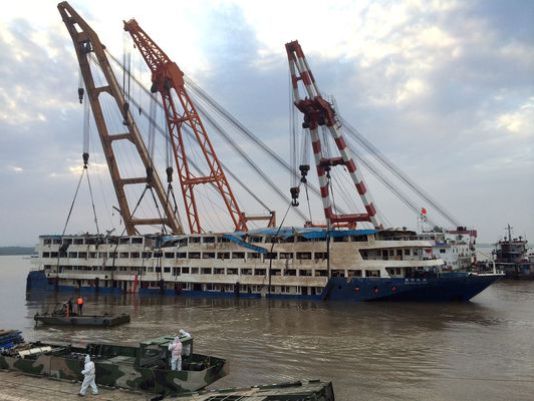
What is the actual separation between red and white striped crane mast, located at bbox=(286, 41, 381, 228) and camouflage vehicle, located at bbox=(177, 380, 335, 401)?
1322 inches

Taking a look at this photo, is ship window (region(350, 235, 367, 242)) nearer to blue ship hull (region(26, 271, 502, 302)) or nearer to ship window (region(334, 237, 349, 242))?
ship window (region(334, 237, 349, 242))

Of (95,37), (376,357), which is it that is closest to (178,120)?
(95,37)

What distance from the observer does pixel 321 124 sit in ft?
153

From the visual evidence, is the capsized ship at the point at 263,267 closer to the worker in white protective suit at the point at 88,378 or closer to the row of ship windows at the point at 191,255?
the row of ship windows at the point at 191,255

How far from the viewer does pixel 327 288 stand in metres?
36.0

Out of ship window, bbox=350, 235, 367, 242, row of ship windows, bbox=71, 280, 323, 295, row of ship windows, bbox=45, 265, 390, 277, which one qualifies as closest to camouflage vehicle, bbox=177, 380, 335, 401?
row of ship windows, bbox=45, 265, 390, 277

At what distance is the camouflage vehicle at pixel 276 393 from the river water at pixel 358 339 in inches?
116

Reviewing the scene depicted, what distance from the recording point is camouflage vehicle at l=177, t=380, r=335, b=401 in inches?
398

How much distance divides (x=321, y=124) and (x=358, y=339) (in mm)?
29904

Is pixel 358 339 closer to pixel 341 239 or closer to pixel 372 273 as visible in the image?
pixel 372 273

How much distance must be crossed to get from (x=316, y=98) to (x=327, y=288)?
72.0ft

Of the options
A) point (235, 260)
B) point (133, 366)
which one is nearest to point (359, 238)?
point (235, 260)

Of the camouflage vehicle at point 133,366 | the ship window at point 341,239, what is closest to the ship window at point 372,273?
the ship window at point 341,239

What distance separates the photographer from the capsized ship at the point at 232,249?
115ft
